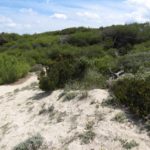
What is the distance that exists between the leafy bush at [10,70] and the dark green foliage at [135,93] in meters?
10.5

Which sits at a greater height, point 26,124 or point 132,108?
point 132,108

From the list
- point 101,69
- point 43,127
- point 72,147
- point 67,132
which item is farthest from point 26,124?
point 101,69

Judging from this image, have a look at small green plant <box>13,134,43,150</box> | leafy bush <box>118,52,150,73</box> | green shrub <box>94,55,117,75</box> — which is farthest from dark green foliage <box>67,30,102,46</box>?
small green plant <box>13,134,43,150</box>

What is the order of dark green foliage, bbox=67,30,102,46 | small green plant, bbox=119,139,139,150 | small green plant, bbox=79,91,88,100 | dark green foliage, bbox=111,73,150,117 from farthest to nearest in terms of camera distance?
dark green foliage, bbox=67,30,102,46 → small green plant, bbox=79,91,88,100 → dark green foliage, bbox=111,73,150,117 → small green plant, bbox=119,139,139,150

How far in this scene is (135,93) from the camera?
908cm

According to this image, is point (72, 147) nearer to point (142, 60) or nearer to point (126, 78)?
point (126, 78)

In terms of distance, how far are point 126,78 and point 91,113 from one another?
1.29 meters

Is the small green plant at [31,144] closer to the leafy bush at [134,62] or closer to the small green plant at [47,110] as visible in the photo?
the small green plant at [47,110]

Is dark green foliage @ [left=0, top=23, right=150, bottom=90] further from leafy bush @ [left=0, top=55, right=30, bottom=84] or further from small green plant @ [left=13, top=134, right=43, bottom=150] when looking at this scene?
small green plant @ [left=13, top=134, right=43, bottom=150]

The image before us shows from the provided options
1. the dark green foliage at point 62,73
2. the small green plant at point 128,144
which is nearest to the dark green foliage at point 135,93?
the small green plant at point 128,144

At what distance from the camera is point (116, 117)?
29.3 ft

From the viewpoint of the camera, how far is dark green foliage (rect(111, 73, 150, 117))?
28.5 feet

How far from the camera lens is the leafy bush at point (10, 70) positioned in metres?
19.6

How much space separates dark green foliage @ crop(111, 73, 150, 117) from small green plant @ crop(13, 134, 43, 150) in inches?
84.7
